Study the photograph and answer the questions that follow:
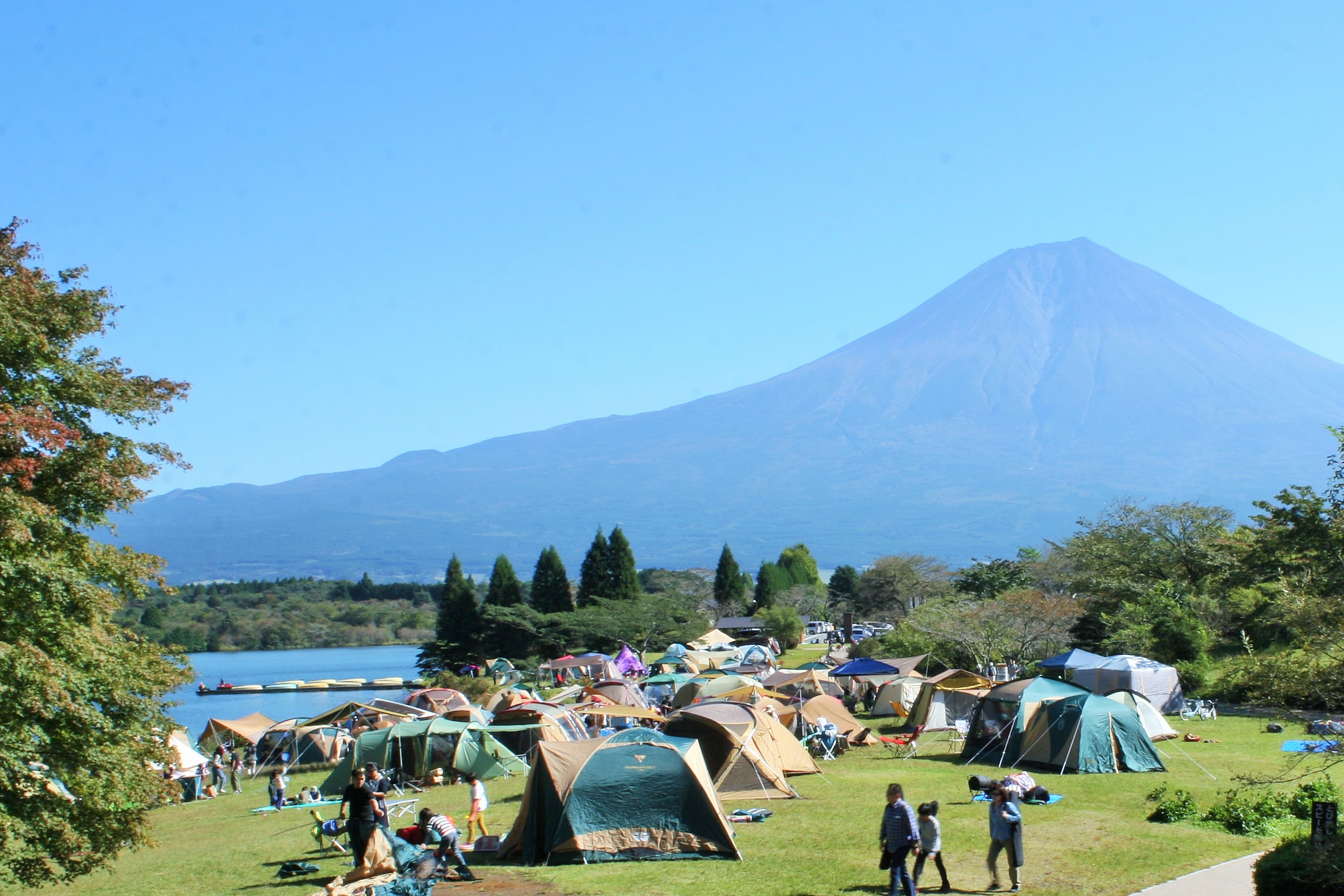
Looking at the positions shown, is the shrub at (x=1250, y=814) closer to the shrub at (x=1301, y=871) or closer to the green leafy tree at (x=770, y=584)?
the shrub at (x=1301, y=871)

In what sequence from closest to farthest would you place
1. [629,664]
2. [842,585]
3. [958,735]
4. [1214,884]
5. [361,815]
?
[1214,884] < [361,815] < [958,735] < [629,664] < [842,585]

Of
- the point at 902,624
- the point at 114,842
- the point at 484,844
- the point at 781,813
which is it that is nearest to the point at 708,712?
the point at 781,813

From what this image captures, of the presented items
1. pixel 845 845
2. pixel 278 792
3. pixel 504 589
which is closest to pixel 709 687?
pixel 278 792

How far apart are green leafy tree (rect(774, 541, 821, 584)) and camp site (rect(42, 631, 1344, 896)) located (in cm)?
5715

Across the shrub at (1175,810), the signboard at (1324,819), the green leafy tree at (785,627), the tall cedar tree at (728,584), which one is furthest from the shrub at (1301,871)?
the tall cedar tree at (728,584)

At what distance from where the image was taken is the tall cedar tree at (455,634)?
202 ft

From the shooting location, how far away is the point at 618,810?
12.8 m

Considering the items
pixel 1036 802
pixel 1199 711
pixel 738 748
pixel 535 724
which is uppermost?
pixel 738 748

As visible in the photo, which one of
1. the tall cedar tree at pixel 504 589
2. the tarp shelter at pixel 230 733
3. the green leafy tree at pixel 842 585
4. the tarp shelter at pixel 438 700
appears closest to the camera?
the tarp shelter at pixel 230 733

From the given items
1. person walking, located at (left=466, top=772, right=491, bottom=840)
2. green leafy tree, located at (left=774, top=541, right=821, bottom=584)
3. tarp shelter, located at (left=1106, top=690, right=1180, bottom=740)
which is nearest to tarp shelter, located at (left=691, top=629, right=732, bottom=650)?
green leafy tree, located at (left=774, top=541, right=821, bottom=584)

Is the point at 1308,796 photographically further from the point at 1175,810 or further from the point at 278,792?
the point at 278,792

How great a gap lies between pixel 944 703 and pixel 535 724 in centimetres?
912

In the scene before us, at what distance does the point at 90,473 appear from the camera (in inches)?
432

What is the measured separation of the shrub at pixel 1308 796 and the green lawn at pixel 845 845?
1.17 m
